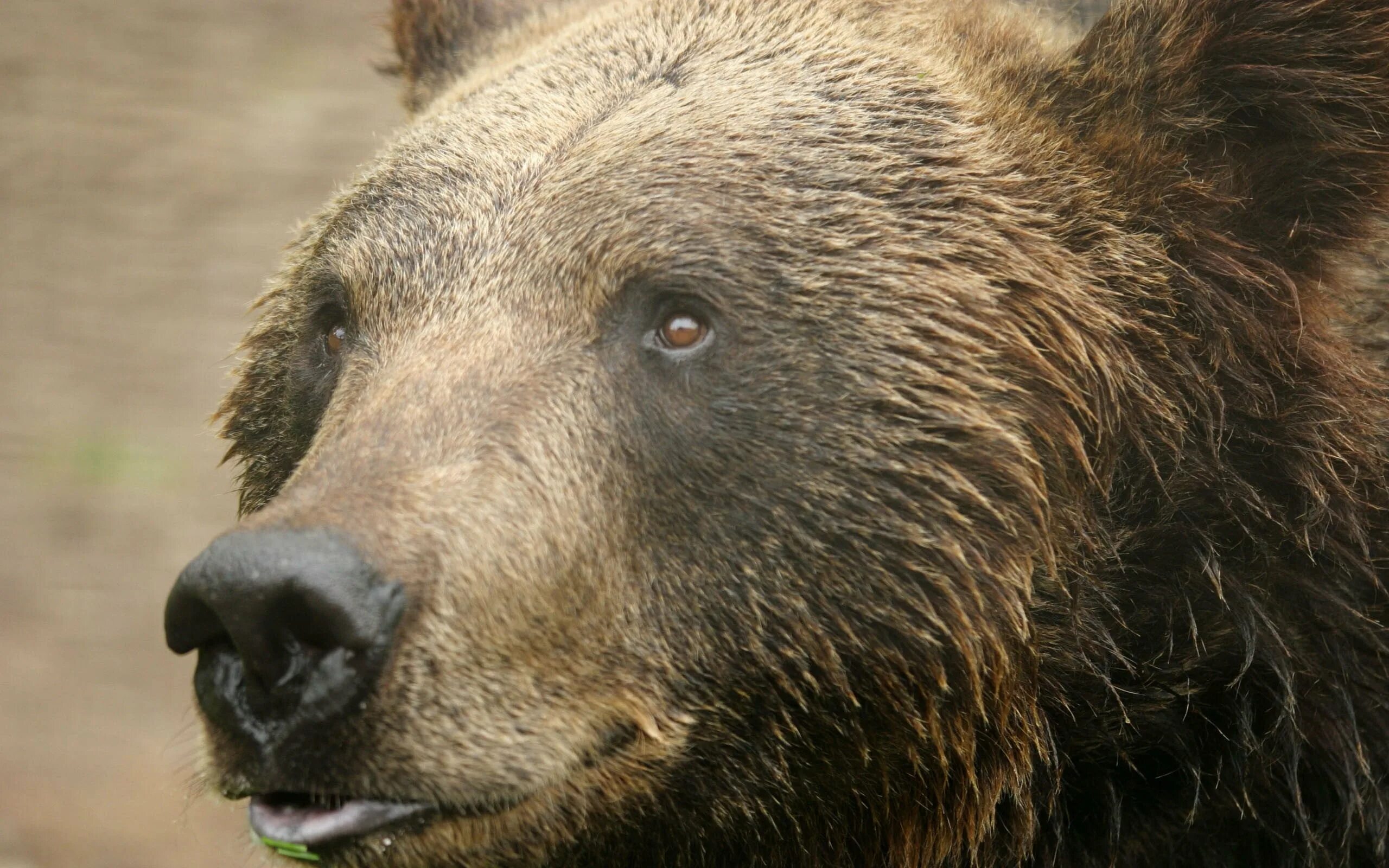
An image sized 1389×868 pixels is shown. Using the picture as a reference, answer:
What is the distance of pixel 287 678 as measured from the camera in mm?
4023

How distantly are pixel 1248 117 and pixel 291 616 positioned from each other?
10.5ft

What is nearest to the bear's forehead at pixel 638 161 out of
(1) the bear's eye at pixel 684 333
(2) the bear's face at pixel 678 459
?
(2) the bear's face at pixel 678 459

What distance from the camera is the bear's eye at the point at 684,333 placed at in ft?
15.3

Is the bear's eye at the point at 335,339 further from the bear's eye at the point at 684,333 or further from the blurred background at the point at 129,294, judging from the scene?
the blurred background at the point at 129,294

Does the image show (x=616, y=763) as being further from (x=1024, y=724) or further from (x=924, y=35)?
(x=924, y=35)

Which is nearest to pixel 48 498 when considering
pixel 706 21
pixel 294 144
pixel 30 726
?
pixel 30 726

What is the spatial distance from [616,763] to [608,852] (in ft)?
1.43

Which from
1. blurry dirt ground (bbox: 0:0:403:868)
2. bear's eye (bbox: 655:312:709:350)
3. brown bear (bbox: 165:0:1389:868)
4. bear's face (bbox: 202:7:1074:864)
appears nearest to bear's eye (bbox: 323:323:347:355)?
brown bear (bbox: 165:0:1389:868)

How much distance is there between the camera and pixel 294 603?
12.8 ft

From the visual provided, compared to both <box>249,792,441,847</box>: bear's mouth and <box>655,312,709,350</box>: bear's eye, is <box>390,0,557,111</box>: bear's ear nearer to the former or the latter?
<box>655,312,709,350</box>: bear's eye

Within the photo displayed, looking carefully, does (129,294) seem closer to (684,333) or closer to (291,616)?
(684,333)

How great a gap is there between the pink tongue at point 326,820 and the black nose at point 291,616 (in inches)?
11.5

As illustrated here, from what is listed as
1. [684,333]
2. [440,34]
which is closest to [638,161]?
[684,333]

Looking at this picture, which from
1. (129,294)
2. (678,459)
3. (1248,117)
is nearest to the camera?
(678,459)
